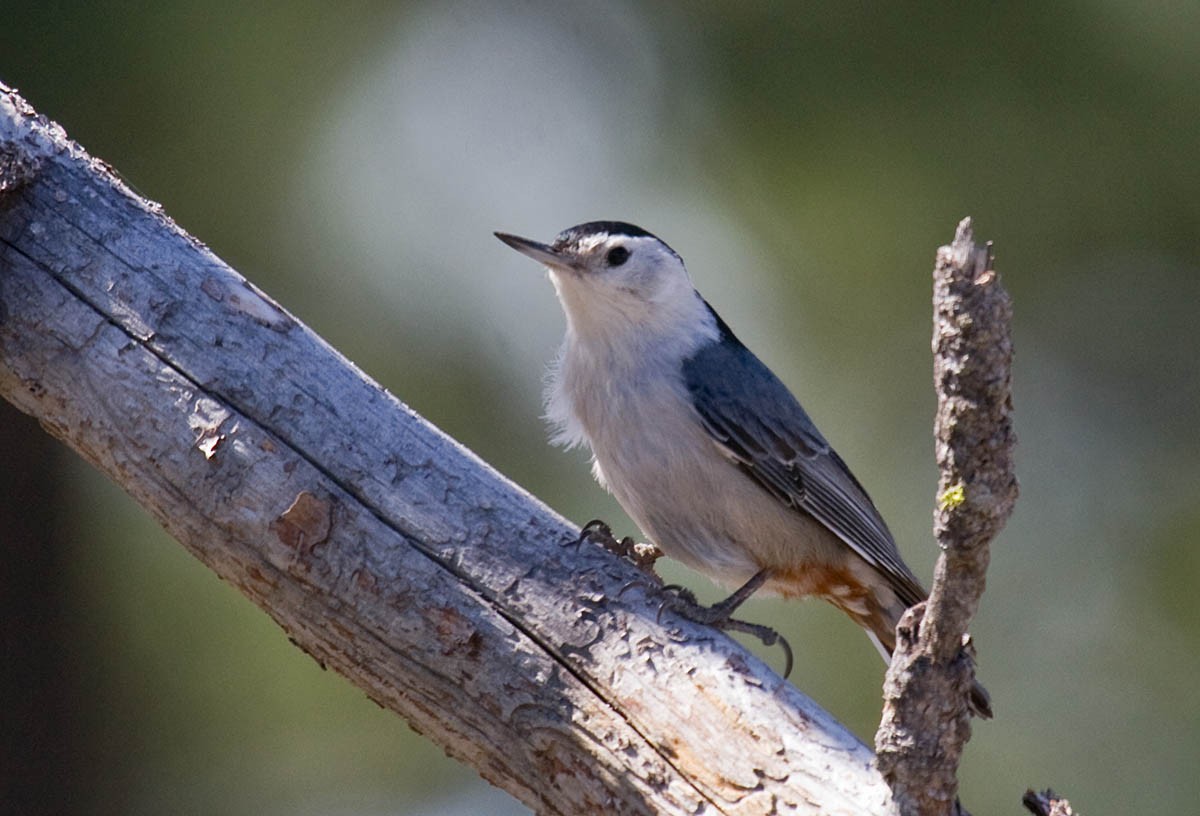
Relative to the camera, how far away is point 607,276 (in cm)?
315

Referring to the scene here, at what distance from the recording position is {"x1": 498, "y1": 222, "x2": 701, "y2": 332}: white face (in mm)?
3105

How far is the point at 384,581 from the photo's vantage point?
2256 millimetres

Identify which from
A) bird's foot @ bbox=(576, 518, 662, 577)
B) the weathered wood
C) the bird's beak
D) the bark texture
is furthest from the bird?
the bark texture

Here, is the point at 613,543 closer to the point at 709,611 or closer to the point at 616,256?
the point at 709,611

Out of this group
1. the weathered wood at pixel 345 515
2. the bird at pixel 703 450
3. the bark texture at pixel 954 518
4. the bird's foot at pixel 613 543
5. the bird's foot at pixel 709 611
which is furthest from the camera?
the bird at pixel 703 450

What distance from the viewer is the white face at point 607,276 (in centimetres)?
311

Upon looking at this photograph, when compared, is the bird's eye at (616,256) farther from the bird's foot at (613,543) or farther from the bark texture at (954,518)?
the bark texture at (954,518)

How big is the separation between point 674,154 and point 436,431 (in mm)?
2156

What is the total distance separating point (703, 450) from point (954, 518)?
4.32 feet

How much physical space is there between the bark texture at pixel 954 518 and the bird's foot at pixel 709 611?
1.60 ft

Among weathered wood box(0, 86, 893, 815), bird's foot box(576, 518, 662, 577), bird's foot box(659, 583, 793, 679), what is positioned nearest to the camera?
weathered wood box(0, 86, 893, 815)

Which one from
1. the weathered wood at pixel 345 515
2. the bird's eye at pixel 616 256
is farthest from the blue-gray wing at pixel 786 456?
the weathered wood at pixel 345 515

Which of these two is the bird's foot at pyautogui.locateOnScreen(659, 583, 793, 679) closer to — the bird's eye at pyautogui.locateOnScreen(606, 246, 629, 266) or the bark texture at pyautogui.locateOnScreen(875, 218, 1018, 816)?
the bark texture at pyautogui.locateOnScreen(875, 218, 1018, 816)

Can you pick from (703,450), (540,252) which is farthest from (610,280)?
(703,450)
